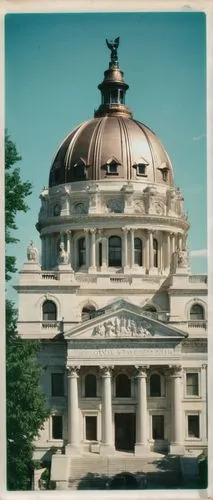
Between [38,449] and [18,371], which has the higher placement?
[18,371]

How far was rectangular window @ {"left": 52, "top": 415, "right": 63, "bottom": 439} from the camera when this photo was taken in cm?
3612

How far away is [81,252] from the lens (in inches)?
1620

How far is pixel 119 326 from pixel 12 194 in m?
12.0

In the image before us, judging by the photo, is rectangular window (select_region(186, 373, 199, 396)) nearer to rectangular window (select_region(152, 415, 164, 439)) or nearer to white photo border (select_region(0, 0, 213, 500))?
rectangular window (select_region(152, 415, 164, 439))

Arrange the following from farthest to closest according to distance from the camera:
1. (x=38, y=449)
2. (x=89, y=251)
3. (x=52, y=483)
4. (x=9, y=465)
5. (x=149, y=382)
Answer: (x=89, y=251) → (x=149, y=382) → (x=38, y=449) → (x=52, y=483) → (x=9, y=465)

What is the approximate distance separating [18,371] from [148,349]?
11737mm

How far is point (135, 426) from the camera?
3634cm

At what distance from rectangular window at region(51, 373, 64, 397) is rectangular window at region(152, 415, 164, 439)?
3.96 m

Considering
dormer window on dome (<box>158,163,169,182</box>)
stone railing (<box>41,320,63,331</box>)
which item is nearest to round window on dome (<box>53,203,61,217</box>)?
dormer window on dome (<box>158,163,169,182</box>)

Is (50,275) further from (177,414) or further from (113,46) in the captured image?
(113,46)

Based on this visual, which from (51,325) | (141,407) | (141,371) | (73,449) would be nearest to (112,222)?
(51,325)

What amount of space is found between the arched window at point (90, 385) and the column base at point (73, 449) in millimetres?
2706
